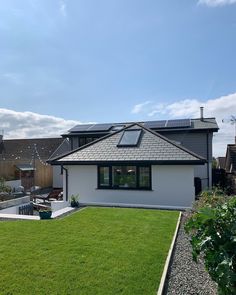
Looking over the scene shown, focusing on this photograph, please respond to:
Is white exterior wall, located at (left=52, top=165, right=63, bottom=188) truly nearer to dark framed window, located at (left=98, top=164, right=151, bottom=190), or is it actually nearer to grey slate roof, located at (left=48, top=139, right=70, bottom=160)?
grey slate roof, located at (left=48, top=139, right=70, bottom=160)

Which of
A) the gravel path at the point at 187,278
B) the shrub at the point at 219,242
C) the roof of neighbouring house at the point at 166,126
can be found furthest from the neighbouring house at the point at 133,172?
the shrub at the point at 219,242

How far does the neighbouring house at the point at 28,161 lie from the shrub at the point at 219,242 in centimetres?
2301

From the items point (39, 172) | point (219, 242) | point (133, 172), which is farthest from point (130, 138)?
point (39, 172)

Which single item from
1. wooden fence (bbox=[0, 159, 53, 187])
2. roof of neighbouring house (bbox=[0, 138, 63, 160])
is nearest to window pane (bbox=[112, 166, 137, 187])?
wooden fence (bbox=[0, 159, 53, 187])

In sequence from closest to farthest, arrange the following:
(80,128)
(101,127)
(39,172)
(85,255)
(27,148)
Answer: (85,255) < (101,127) < (80,128) < (39,172) < (27,148)

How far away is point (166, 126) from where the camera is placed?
22391 mm

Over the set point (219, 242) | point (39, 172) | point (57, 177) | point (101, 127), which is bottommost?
point (57, 177)

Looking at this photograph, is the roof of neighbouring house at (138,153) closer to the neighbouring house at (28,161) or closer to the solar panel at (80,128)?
the solar panel at (80,128)

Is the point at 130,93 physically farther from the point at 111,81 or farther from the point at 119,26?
the point at 119,26

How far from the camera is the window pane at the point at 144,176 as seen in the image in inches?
587

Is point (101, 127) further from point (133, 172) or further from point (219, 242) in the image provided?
point (219, 242)

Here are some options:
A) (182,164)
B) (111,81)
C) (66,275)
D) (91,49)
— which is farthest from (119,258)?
(111,81)

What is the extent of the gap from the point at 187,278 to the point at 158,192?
30.1 feet

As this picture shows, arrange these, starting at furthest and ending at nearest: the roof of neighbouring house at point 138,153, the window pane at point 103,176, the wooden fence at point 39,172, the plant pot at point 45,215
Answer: the wooden fence at point 39,172, the window pane at point 103,176, the roof of neighbouring house at point 138,153, the plant pot at point 45,215
